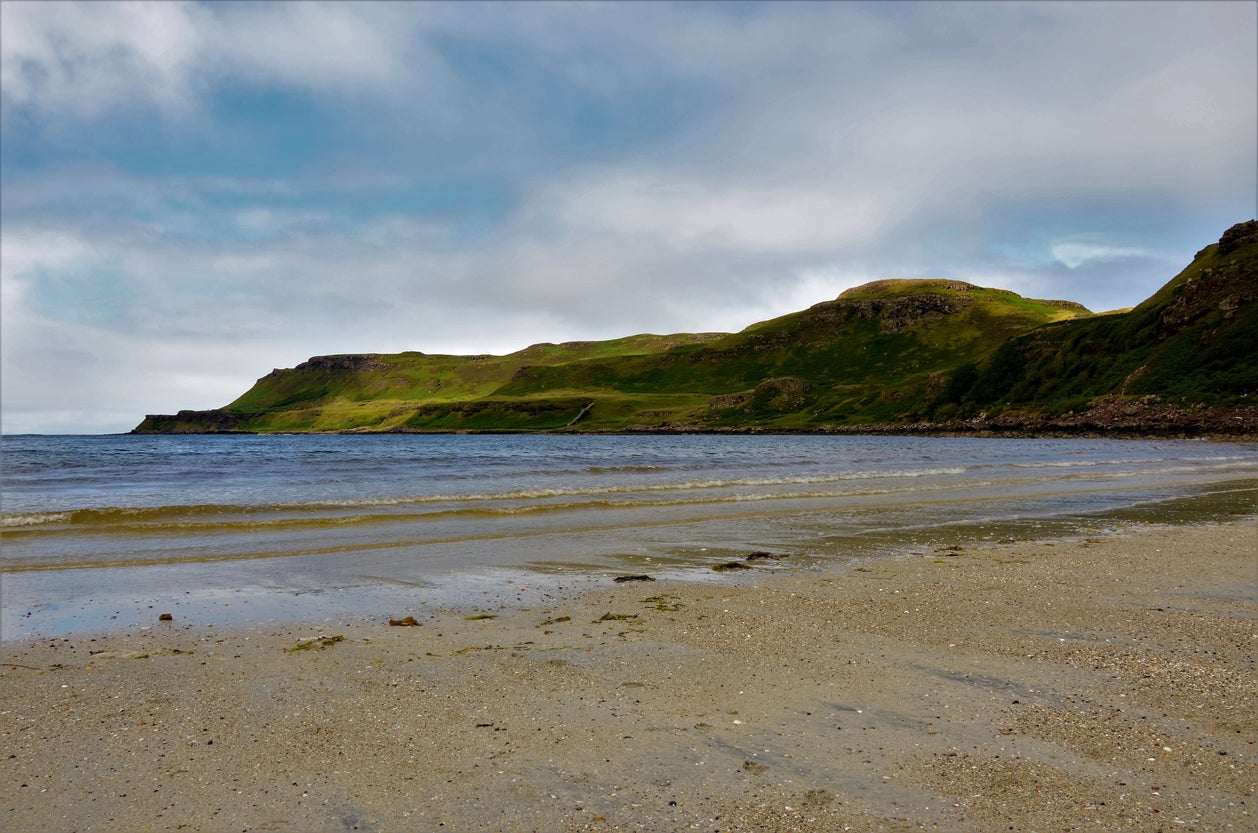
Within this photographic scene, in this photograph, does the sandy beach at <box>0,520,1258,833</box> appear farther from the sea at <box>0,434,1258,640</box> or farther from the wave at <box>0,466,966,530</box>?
the wave at <box>0,466,966,530</box>

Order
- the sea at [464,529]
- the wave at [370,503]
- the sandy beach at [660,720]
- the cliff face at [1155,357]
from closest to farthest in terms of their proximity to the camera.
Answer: the sandy beach at [660,720] < the sea at [464,529] < the wave at [370,503] < the cliff face at [1155,357]

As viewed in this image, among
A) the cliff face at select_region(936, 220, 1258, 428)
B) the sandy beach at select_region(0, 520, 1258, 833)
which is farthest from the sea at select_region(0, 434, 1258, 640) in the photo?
the cliff face at select_region(936, 220, 1258, 428)

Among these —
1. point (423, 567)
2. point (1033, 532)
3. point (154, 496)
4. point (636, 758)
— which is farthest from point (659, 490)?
point (636, 758)

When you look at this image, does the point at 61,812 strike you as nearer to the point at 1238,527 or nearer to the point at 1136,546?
the point at 1136,546

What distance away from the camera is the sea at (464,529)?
12523 mm

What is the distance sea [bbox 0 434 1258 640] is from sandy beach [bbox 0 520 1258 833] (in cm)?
216

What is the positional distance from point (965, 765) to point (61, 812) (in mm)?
6558

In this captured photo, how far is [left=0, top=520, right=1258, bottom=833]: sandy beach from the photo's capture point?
16.7 feet

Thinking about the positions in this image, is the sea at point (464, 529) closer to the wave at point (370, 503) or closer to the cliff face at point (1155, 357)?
the wave at point (370, 503)

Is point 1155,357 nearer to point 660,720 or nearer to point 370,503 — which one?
point 370,503

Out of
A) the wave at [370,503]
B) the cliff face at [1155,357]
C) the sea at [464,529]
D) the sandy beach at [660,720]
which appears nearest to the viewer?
the sandy beach at [660,720]

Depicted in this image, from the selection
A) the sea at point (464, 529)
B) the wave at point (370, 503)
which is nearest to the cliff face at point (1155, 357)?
the sea at point (464, 529)

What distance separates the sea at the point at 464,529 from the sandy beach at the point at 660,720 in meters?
2.16

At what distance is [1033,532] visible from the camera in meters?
19.5
